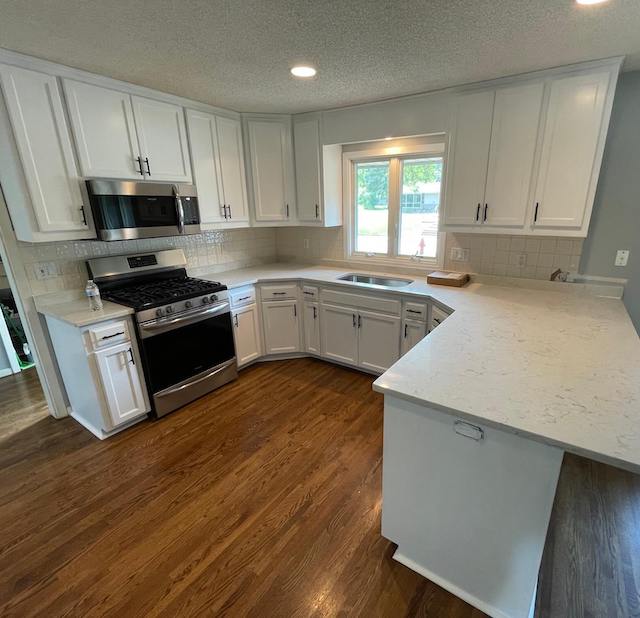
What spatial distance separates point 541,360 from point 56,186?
9.67 feet

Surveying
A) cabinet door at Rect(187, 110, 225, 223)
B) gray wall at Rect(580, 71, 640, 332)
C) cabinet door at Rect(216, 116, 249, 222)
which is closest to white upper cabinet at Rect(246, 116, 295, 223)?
cabinet door at Rect(216, 116, 249, 222)

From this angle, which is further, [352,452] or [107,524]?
[352,452]

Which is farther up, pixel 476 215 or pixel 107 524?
pixel 476 215

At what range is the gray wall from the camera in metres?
2.21

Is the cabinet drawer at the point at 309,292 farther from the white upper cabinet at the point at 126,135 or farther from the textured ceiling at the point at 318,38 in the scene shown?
the textured ceiling at the point at 318,38

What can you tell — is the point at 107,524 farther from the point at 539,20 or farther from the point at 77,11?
the point at 539,20

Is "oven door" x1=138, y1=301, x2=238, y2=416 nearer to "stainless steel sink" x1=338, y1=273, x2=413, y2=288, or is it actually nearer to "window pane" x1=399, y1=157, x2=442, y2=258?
"stainless steel sink" x1=338, y1=273, x2=413, y2=288

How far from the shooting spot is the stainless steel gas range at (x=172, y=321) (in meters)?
2.54

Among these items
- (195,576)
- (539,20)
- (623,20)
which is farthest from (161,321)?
(623,20)

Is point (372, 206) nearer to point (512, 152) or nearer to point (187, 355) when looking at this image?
point (512, 152)

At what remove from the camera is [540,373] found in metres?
1.41

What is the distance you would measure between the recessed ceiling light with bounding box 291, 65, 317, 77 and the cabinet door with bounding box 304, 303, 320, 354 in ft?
6.14

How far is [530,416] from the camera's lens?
3.71ft

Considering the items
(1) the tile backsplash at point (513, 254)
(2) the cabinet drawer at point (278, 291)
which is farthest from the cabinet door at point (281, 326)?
(1) the tile backsplash at point (513, 254)
